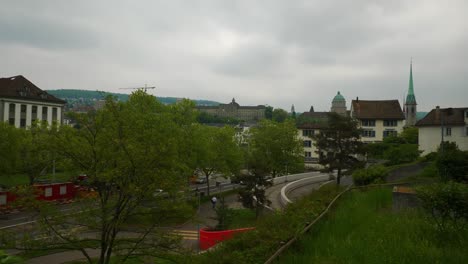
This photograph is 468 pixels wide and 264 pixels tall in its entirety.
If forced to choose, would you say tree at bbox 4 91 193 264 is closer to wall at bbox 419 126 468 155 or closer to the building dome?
wall at bbox 419 126 468 155

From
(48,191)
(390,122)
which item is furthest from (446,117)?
(48,191)

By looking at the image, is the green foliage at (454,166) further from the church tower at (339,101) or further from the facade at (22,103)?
the church tower at (339,101)

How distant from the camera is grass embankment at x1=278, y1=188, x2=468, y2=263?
25.6 feet

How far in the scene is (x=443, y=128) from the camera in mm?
43719

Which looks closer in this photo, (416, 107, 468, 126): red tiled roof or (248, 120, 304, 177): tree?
(416, 107, 468, 126): red tiled roof

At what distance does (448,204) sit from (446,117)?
4237 centimetres

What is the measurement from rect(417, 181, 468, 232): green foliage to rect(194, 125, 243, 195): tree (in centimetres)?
2995

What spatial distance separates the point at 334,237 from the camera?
30.9 feet

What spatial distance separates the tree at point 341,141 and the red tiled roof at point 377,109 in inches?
1509

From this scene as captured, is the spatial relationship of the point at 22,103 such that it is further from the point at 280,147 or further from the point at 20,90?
the point at 280,147

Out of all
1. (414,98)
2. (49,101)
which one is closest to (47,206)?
(49,101)

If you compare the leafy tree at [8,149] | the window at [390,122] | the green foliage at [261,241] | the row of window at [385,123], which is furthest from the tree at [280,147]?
the green foliage at [261,241]

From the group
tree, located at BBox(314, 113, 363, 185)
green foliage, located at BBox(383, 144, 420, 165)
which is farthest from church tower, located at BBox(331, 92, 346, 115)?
tree, located at BBox(314, 113, 363, 185)

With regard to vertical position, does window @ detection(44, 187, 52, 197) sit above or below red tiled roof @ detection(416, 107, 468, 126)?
below
